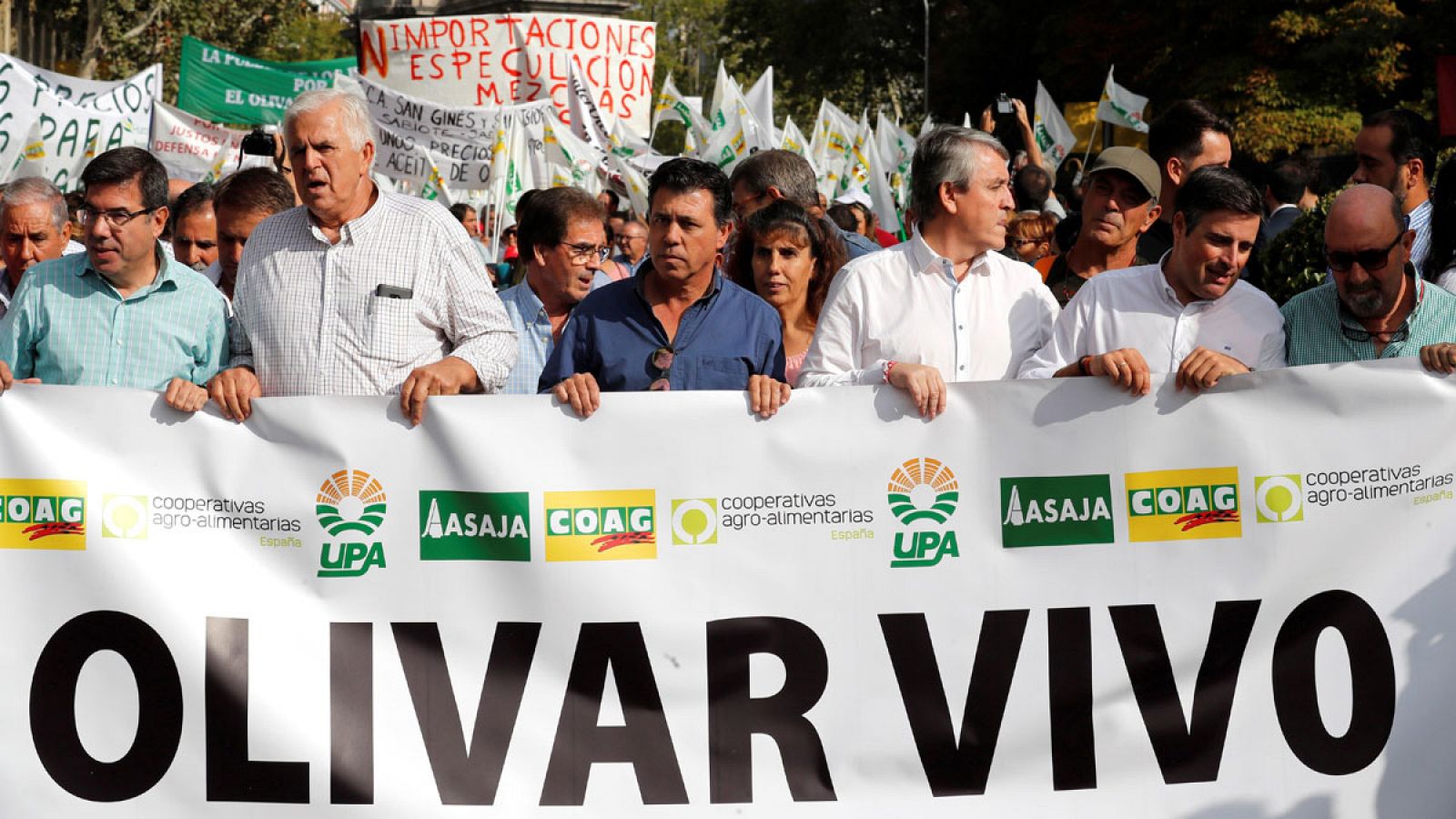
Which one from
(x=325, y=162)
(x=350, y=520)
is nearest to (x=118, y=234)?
(x=325, y=162)

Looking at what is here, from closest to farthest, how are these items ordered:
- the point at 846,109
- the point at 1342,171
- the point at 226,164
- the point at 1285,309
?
1. the point at 1285,309
2. the point at 1342,171
3. the point at 226,164
4. the point at 846,109

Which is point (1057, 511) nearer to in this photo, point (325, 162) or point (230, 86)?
point (325, 162)

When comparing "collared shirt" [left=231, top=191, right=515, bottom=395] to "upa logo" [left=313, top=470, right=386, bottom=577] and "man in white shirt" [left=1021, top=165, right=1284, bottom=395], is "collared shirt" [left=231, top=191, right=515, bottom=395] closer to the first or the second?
"upa logo" [left=313, top=470, right=386, bottom=577]

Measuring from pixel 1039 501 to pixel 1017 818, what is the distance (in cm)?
84

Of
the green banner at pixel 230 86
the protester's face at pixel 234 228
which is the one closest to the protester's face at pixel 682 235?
the protester's face at pixel 234 228

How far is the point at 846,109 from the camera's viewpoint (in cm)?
5772

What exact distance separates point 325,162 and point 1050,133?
1705 centimetres

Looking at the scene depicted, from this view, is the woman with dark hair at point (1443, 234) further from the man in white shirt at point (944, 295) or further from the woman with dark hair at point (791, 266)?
the woman with dark hair at point (791, 266)

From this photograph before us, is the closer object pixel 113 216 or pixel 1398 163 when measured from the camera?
pixel 113 216

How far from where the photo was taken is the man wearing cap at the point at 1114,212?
21.0 ft

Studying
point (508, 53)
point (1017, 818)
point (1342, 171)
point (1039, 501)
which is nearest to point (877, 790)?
point (1017, 818)

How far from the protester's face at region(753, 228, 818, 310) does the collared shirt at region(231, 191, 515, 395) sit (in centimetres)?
127

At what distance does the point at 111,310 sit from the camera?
545cm

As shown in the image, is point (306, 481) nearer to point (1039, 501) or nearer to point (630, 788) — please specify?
point (630, 788)
